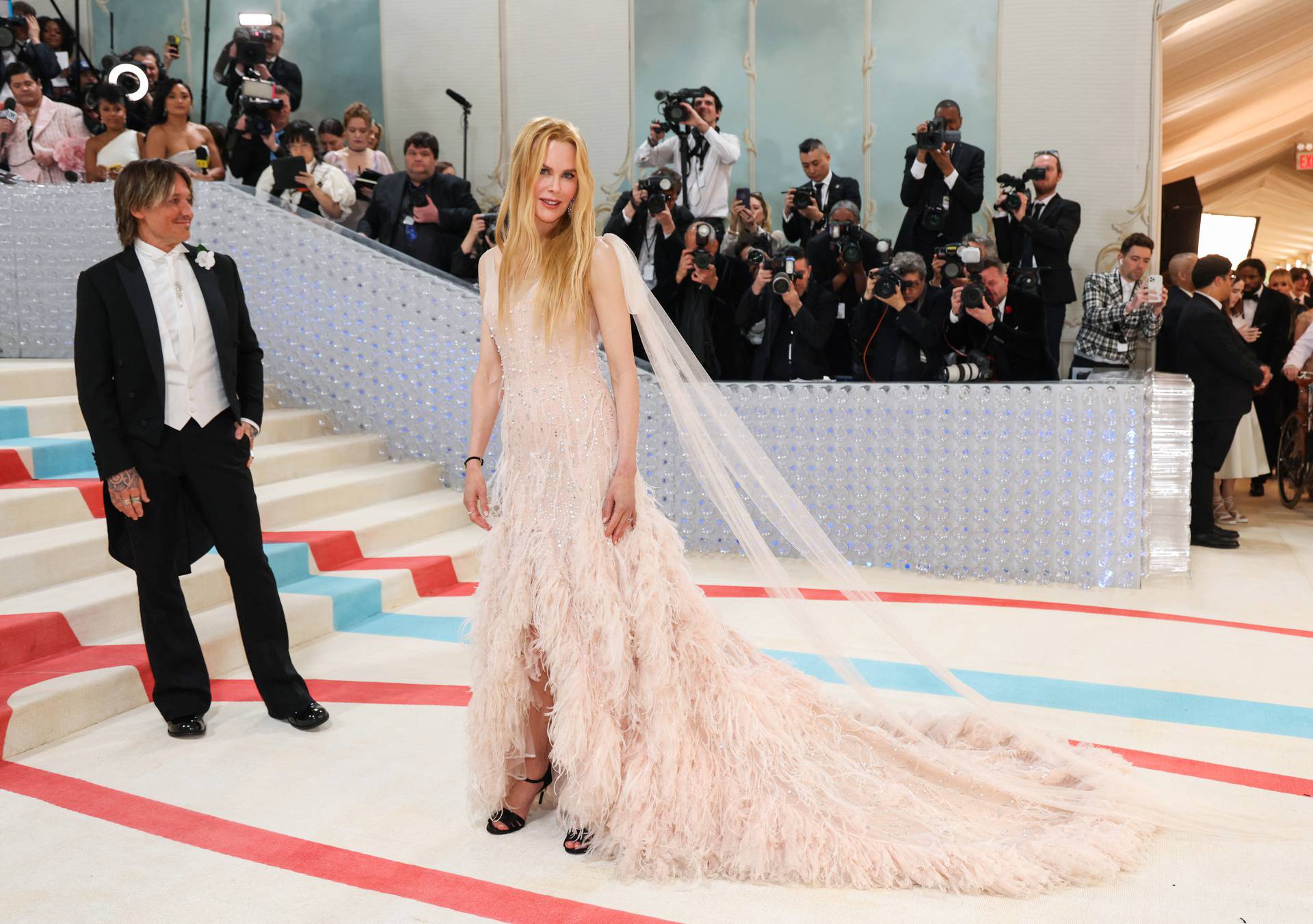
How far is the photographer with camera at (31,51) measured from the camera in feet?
22.3

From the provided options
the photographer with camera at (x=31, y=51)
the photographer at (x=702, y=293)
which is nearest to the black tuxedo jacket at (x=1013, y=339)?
Result: the photographer at (x=702, y=293)

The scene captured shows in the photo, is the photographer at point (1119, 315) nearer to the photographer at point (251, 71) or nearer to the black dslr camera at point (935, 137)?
the black dslr camera at point (935, 137)

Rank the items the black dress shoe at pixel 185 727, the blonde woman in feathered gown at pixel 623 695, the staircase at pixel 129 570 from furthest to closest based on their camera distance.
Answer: the staircase at pixel 129 570 → the black dress shoe at pixel 185 727 → the blonde woman in feathered gown at pixel 623 695

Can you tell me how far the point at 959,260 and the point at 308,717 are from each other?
11.2ft

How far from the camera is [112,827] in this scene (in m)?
2.43

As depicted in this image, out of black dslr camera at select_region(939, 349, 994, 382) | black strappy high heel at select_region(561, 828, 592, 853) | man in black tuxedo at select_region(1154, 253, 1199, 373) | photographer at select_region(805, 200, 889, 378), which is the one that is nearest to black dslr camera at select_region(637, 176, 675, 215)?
photographer at select_region(805, 200, 889, 378)

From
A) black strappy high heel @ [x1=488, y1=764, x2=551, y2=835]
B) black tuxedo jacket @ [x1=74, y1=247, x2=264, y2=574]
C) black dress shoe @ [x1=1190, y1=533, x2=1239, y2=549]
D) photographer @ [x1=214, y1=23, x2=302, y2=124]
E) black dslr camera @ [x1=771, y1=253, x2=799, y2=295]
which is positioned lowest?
Answer: black strappy high heel @ [x1=488, y1=764, x2=551, y2=835]

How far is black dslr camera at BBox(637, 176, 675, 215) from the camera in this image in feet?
17.9

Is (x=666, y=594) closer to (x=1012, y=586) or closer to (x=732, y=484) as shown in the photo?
(x=732, y=484)

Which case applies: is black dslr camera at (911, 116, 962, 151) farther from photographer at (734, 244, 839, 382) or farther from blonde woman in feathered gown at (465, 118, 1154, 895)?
blonde woman in feathered gown at (465, 118, 1154, 895)

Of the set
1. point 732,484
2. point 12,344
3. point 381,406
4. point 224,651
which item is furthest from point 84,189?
point 732,484

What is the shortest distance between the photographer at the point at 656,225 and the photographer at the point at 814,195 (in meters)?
0.57

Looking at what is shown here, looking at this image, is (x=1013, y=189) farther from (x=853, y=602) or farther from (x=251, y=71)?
(x=251, y=71)

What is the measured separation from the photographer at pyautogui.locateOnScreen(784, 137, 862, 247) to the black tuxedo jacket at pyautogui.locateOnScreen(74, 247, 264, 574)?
11.4ft
